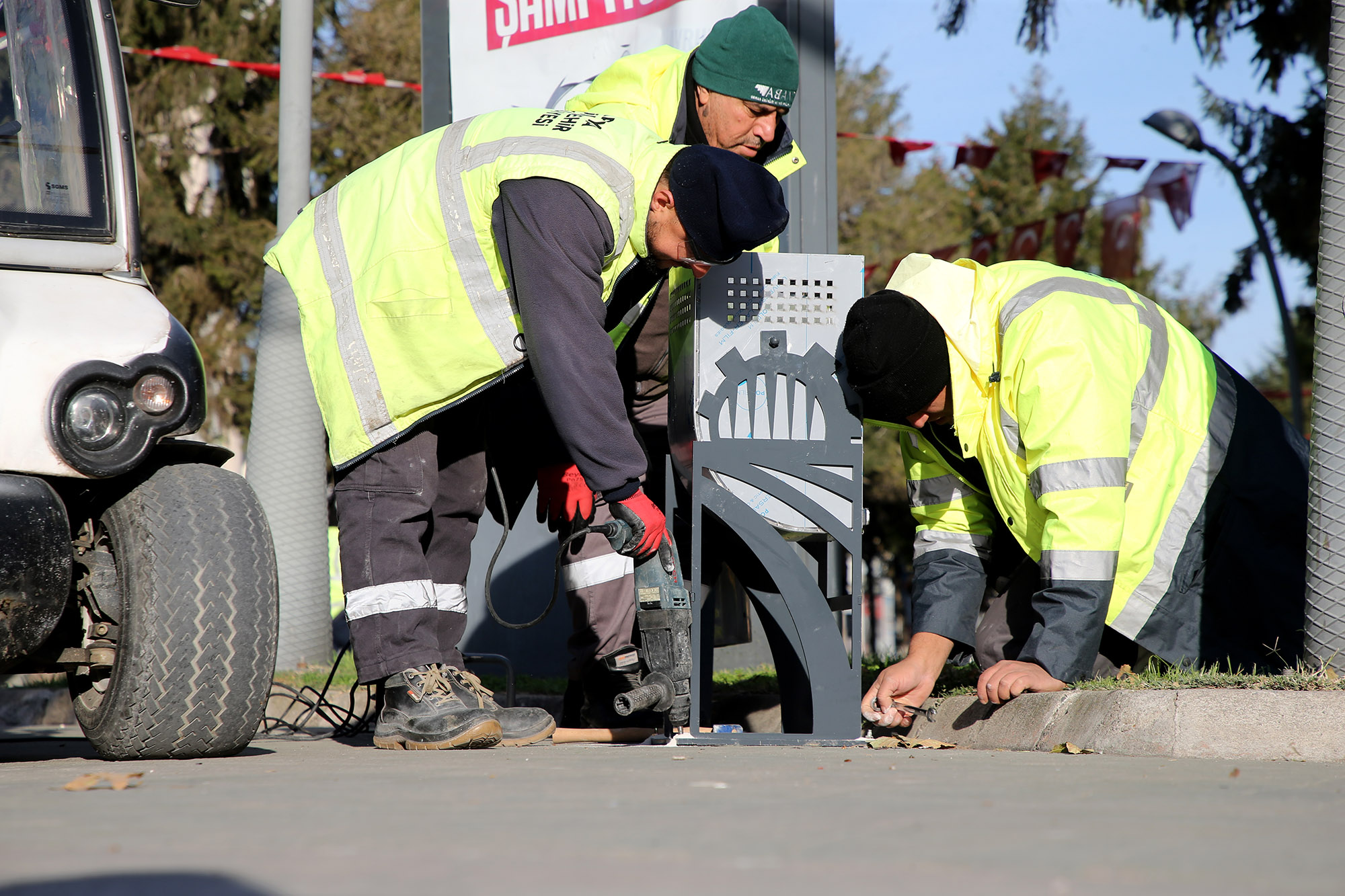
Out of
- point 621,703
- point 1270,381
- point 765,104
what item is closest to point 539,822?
point 621,703

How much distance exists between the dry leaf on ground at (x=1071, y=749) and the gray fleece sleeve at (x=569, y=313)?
3.89 ft

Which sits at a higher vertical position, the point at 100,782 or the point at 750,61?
the point at 750,61

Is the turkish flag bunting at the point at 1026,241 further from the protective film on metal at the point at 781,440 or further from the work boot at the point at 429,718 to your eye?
the work boot at the point at 429,718

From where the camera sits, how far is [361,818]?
5.71ft

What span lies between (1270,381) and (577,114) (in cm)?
3228

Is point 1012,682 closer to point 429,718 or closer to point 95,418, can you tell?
point 429,718

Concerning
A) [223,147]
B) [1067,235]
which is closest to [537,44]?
[223,147]

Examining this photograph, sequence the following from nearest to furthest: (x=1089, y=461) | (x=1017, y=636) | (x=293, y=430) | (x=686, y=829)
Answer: (x=686, y=829)
(x=1089, y=461)
(x=1017, y=636)
(x=293, y=430)

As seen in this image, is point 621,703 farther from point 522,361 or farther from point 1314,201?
point 1314,201

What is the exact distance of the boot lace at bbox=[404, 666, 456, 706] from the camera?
3.18 metres

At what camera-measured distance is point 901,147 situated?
1198 centimetres

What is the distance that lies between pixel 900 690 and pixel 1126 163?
9346 mm

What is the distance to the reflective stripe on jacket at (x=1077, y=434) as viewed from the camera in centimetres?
315

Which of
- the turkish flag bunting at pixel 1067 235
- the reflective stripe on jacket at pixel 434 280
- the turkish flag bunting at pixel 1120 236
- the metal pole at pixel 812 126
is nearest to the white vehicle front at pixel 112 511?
the reflective stripe on jacket at pixel 434 280
